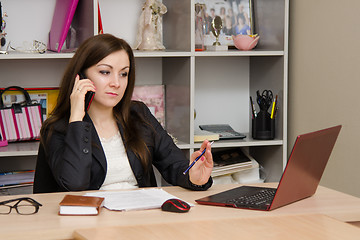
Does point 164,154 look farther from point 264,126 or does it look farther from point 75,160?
point 264,126

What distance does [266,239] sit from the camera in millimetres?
1270

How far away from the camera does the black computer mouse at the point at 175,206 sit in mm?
1539

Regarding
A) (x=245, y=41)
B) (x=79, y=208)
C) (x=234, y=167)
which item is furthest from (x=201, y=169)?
(x=245, y=41)

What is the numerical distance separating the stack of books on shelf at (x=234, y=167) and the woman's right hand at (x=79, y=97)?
1.15m

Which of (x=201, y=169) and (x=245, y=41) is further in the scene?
(x=245, y=41)

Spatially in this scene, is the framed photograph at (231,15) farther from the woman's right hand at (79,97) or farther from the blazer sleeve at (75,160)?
the blazer sleeve at (75,160)

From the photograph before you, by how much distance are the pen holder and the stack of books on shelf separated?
7.0 inches

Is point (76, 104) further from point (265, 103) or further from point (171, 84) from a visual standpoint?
point (265, 103)

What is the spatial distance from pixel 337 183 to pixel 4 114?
68.1 inches

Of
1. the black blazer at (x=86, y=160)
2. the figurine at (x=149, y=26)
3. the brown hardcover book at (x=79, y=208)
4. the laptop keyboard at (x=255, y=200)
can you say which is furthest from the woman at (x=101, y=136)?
the figurine at (x=149, y=26)

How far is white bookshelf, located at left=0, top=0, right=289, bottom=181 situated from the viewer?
2846 mm

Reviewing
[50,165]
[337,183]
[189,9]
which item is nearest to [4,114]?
[50,165]

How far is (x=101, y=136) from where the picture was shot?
7.07ft

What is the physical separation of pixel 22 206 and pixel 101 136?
0.61 m
